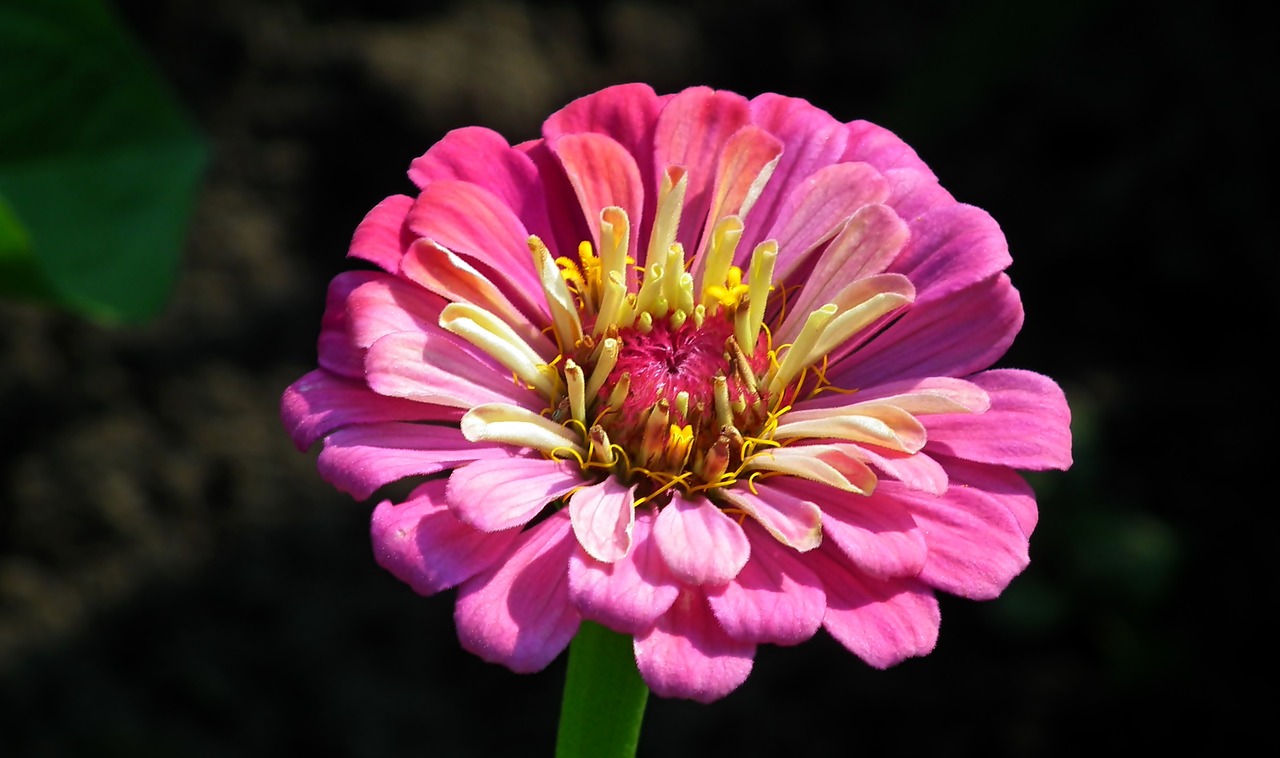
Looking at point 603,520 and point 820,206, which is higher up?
point 820,206

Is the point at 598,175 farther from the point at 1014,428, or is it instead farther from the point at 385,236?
the point at 1014,428

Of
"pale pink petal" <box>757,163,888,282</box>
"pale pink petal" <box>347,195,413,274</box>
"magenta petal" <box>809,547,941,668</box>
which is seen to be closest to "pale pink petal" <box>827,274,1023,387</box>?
"pale pink petal" <box>757,163,888,282</box>

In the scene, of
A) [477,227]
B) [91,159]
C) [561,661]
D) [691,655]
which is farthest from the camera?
[561,661]

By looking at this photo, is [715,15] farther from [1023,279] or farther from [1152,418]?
[1152,418]

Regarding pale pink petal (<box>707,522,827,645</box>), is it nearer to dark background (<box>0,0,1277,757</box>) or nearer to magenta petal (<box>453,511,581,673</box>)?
magenta petal (<box>453,511,581,673</box>)

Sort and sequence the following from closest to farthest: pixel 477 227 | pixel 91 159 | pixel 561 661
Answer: pixel 477 227 < pixel 91 159 < pixel 561 661

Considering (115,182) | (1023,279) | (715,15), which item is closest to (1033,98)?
(1023,279)

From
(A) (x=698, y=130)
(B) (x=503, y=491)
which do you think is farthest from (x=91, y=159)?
(B) (x=503, y=491)
